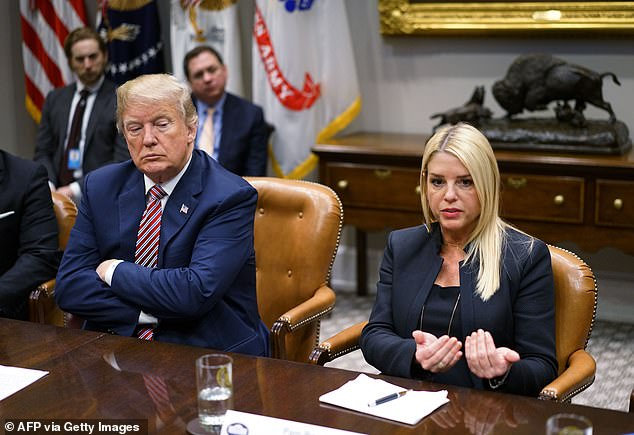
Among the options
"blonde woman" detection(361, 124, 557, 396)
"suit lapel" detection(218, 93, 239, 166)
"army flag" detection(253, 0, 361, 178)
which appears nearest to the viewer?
"blonde woman" detection(361, 124, 557, 396)

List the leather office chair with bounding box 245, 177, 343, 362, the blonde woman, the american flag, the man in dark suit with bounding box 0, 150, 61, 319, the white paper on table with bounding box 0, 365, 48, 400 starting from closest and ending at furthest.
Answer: the white paper on table with bounding box 0, 365, 48, 400
the blonde woman
the leather office chair with bounding box 245, 177, 343, 362
the man in dark suit with bounding box 0, 150, 61, 319
the american flag

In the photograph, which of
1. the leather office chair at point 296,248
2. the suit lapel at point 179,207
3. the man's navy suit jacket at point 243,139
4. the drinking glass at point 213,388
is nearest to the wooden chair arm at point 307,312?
the leather office chair at point 296,248

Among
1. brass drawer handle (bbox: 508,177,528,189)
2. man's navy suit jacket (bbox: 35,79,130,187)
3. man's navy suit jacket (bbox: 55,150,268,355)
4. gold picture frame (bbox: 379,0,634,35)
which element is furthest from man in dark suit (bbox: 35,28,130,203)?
man's navy suit jacket (bbox: 55,150,268,355)

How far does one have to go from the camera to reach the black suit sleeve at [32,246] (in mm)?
3541

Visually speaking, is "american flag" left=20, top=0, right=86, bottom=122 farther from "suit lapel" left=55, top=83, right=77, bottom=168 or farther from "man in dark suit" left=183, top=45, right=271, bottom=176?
"man in dark suit" left=183, top=45, right=271, bottom=176

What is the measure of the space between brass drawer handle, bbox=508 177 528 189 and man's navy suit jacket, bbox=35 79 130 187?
211cm

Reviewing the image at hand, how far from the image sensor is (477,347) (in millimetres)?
2455

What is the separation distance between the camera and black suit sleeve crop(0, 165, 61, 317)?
3.54 meters

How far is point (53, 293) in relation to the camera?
3.58 metres

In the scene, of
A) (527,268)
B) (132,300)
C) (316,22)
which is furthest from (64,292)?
(316,22)

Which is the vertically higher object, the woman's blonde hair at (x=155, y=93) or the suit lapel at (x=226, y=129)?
the woman's blonde hair at (x=155, y=93)

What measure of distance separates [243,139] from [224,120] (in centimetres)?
15

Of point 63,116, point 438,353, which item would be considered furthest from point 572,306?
point 63,116

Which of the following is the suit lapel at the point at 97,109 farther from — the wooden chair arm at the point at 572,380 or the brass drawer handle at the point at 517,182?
the wooden chair arm at the point at 572,380
